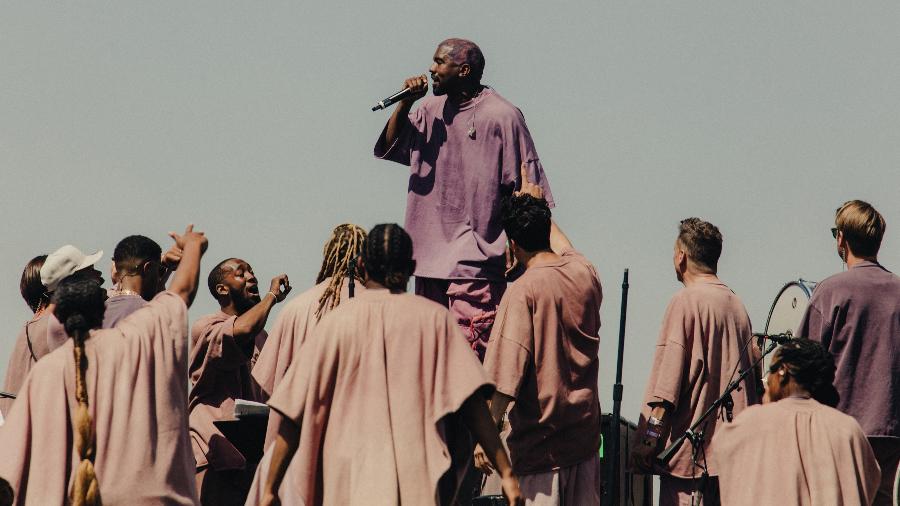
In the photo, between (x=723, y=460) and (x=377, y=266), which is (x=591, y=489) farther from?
(x=377, y=266)

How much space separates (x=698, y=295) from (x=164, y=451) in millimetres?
3219

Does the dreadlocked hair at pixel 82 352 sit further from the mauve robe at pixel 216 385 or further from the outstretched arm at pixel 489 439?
the mauve robe at pixel 216 385

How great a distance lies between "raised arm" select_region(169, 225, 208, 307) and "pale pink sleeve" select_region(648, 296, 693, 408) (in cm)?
265

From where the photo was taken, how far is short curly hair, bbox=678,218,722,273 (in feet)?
37.9

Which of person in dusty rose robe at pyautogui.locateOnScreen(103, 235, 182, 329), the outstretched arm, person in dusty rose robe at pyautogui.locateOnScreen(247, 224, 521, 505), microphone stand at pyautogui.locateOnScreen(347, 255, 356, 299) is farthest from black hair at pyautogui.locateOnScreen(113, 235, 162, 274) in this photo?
the outstretched arm

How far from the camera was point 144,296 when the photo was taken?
10.8 metres

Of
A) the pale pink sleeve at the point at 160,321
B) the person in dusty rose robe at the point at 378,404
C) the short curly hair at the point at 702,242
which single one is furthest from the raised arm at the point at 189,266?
the short curly hair at the point at 702,242

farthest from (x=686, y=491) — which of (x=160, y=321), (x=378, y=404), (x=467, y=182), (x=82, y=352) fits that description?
(x=82, y=352)

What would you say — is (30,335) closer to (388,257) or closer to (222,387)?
(222,387)

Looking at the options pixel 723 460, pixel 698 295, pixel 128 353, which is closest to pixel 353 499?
pixel 128 353

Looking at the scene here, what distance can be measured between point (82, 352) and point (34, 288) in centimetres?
289

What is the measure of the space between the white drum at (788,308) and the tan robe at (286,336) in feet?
11.1

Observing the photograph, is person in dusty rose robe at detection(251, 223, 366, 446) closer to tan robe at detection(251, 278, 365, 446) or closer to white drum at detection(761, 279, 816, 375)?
tan robe at detection(251, 278, 365, 446)

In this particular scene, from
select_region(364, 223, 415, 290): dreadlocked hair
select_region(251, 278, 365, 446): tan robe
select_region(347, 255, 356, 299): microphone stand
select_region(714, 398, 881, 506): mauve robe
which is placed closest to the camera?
select_region(364, 223, 415, 290): dreadlocked hair
